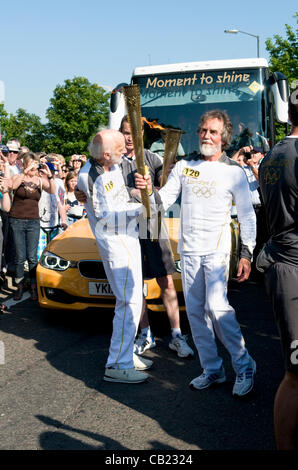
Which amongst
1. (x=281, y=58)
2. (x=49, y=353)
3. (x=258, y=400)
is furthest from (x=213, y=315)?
→ (x=281, y=58)

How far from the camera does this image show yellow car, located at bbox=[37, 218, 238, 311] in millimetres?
5500

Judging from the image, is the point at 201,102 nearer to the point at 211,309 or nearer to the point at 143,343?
the point at 143,343

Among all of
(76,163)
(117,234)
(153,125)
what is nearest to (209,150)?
(117,234)

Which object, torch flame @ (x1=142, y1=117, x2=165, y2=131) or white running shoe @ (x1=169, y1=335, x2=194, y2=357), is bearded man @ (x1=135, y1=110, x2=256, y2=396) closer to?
white running shoe @ (x1=169, y1=335, x2=194, y2=357)

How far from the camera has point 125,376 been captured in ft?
14.0

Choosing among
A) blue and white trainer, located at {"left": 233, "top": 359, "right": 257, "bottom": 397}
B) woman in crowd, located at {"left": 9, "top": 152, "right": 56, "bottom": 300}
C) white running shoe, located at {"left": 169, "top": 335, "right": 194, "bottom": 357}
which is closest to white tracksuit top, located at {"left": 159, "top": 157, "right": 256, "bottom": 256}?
blue and white trainer, located at {"left": 233, "top": 359, "right": 257, "bottom": 397}

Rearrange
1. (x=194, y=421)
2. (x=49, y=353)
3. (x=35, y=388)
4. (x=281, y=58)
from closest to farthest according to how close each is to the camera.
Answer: (x=194, y=421)
(x=35, y=388)
(x=49, y=353)
(x=281, y=58)

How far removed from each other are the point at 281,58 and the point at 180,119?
23.8 m

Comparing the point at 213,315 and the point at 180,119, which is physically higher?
the point at 180,119

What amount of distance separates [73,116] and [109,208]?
59.8 metres

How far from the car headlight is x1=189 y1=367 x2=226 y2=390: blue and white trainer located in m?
2.06

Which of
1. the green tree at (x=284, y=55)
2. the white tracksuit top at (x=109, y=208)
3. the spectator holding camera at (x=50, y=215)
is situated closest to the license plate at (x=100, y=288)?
the white tracksuit top at (x=109, y=208)
